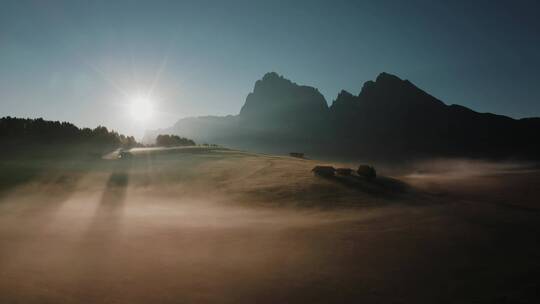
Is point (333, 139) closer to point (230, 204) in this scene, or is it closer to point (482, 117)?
point (482, 117)

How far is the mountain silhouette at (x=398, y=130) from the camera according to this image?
124 metres

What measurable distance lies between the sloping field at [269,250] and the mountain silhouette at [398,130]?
11254cm

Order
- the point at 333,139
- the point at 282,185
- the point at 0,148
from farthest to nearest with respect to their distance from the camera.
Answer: the point at 333,139
the point at 0,148
the point at 282,185

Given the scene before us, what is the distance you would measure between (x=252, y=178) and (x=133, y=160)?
2198cm

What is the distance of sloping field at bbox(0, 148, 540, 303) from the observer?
19.9ft

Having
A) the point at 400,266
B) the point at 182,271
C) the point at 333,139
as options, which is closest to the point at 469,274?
the point at 400,266

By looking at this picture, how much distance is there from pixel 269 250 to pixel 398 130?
15533 cm

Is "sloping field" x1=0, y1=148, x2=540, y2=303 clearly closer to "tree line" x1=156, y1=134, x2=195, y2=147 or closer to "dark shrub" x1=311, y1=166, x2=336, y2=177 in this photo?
"dark shrub" x1=311, y1=166, x2=336, y2=177

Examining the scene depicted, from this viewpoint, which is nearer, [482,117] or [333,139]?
[482,117]

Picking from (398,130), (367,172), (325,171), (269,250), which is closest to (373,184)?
(367,172)

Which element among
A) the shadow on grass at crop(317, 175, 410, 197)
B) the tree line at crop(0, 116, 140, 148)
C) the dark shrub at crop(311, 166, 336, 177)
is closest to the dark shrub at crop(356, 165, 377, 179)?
the shadow on grass at crop(317, 175, 410, 197)

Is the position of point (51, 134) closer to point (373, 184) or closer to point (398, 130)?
point (373, 184)

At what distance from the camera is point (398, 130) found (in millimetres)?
148500

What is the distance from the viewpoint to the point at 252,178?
26938 mm
